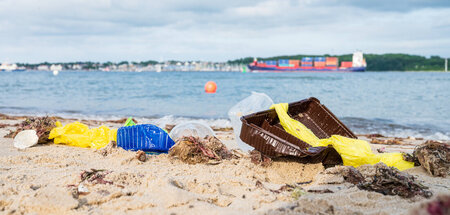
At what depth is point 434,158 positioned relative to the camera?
3963mm

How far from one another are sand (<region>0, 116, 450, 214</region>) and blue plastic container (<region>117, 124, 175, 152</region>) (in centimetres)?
41

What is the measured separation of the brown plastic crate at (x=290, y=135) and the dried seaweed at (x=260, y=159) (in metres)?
0.05

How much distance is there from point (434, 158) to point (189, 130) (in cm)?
332

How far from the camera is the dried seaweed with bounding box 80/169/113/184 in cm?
325

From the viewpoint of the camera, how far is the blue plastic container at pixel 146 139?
4785mm

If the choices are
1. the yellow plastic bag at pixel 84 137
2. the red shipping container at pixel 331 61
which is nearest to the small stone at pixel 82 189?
the yellow plastic bag at pixel 84 137

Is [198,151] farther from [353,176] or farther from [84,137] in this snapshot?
[84,137]

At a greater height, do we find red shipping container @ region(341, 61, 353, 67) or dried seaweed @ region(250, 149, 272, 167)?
dried seaweed @ region(250, 149, 272, 167)

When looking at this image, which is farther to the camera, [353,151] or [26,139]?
[26,139]

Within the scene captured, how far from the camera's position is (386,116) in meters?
13.0

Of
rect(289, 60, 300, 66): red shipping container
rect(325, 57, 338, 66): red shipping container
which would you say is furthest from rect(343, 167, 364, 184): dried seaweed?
rect(325, 57, 338, 66): red shipping container

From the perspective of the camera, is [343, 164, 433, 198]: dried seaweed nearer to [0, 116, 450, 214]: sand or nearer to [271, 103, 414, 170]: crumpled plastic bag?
[0, 116, 450, 214]: sand

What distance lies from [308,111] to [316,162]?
62.9 inches

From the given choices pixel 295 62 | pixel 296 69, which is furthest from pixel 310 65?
pixel 296 69
